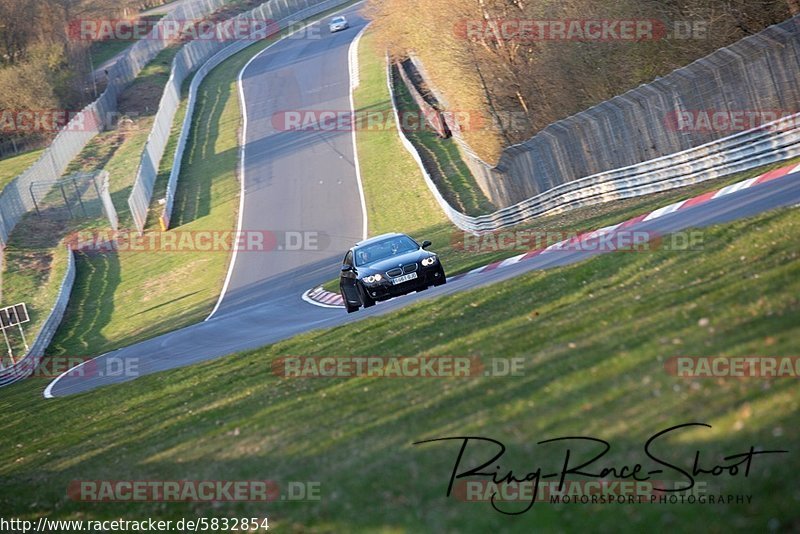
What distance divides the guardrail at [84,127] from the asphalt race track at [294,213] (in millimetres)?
8190

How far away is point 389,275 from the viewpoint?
19.5 m

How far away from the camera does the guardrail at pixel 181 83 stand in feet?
146

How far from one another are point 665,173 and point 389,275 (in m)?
8.14

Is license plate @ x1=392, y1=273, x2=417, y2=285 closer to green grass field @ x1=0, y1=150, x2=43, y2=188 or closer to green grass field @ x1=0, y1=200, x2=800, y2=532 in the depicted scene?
green grass field @ x1=0, y1=200, x2=800, y2=532

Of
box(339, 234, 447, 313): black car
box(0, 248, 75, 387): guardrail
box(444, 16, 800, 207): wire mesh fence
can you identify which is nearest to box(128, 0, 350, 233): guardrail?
box(0, 248, 75, 387): guardrail

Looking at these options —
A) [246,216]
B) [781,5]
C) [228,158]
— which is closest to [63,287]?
[246,216]

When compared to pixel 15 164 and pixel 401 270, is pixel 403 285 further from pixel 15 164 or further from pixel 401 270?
pixel 15 164

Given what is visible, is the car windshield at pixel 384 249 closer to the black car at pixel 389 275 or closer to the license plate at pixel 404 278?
the black car at pixel 389 275

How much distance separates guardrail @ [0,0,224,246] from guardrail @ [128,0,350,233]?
3198 millimetres

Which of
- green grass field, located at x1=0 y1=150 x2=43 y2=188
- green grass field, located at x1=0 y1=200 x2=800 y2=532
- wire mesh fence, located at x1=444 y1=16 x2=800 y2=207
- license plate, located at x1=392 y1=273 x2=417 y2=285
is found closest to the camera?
green grass field, located at x1=0 y1=200 x2=800 y2=532

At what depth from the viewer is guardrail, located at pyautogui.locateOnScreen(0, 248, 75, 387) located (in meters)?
26.3

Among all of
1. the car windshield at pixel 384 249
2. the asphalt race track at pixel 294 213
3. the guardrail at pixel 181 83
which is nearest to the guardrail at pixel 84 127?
the guardrail at pixel 181 83

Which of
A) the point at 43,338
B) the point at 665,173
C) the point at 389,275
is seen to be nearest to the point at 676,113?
the point at 665,173

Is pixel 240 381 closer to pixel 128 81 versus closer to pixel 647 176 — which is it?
pixel 647 176
